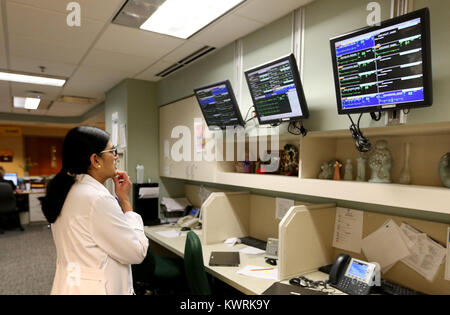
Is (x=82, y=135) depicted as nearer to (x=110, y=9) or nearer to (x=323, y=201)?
(x=110, y=9)

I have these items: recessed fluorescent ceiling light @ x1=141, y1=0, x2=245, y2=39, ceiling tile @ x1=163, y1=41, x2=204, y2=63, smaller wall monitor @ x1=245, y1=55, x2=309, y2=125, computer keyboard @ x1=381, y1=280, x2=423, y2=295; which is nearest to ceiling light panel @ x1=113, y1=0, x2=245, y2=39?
recessed fluorescent ceiling light @ x1=141, y1=0, x2=245, y2=39

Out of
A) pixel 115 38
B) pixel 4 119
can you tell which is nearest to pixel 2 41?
pixel 115 38

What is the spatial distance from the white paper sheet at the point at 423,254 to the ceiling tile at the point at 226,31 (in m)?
1.76

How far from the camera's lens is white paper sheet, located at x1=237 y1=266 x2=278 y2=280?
182cm

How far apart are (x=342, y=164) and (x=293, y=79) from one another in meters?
0.66

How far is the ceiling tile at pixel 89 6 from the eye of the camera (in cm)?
196

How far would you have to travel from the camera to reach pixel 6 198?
5453 mm

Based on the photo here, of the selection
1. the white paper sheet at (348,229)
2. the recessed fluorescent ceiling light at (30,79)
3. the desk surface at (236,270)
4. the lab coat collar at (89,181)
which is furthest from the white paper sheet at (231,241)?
the recessed fluorescent ceiling light at (30,79)

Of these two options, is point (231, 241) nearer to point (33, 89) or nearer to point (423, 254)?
point (423, 254)

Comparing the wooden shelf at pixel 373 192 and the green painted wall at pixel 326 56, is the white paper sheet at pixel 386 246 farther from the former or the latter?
the wooden shelf at pixel 373 192

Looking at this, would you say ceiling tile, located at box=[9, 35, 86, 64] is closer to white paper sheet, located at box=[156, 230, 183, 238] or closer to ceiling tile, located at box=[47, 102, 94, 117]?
white paper sheet, located at box=[156, 230, 183, 238]

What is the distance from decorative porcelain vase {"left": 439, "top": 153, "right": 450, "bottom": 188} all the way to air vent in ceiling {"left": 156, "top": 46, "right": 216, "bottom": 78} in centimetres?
209

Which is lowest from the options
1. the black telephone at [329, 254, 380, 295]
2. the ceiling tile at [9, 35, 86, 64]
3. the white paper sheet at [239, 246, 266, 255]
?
the white paper sheet at [239, 246, 266, 255]

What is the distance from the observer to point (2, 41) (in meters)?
2.61
